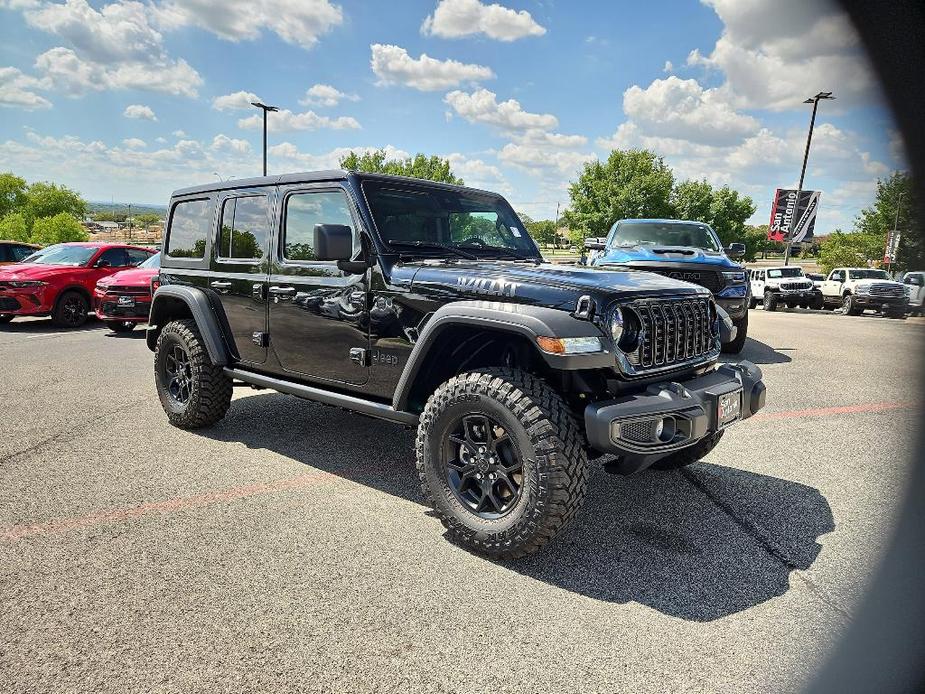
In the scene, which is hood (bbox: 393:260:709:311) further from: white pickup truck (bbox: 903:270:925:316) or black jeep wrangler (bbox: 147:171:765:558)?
white pickup truck (bbox: 903:270:925:316)

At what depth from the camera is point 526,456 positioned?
290 cm

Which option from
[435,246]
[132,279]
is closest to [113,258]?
[132,279]

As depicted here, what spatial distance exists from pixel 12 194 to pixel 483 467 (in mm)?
85373

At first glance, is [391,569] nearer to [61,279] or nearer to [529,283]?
[529,283]

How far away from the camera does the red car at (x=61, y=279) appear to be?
11.7 meters

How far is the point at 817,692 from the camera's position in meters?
2.12

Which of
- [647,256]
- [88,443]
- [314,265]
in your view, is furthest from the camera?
[647,256]

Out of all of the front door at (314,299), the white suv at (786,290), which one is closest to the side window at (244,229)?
the front door at (314,299)

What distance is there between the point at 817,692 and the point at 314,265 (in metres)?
3.37

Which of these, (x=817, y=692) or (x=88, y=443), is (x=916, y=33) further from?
(x=88, y=443)

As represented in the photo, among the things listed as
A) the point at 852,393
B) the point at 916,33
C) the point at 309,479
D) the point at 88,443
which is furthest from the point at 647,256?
the point at 916,33

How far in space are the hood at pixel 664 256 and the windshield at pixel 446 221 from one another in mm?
4372

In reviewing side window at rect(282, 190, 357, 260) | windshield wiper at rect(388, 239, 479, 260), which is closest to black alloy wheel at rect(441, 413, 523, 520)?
windshield wiper at rect(388, 239, 479, 260)

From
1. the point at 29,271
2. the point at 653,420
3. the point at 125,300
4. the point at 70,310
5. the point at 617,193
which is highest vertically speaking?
the point at 617,193
